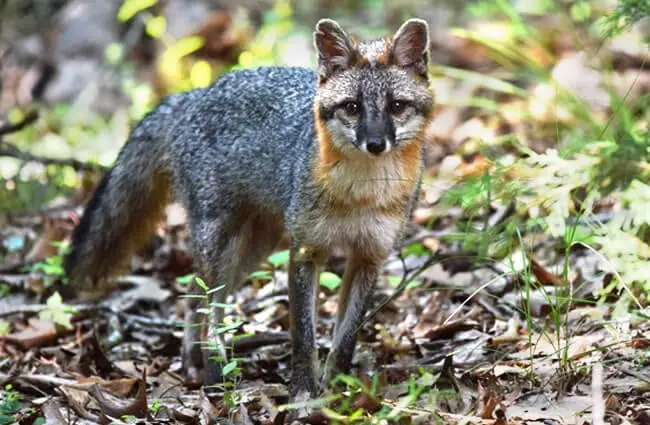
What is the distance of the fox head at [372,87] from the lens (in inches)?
219

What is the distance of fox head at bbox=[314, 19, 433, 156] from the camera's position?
5562 mm

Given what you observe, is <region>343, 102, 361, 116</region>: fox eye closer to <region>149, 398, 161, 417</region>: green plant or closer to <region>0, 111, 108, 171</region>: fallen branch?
<region>149, 398, 161, 417</region>: green plant

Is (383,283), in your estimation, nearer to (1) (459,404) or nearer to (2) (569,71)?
(1) (459,404)

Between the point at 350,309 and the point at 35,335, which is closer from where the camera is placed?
the point at 350,309

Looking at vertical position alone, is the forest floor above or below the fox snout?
below

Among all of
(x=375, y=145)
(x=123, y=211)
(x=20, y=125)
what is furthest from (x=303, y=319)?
(x=20, y=125)

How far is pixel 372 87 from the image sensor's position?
5660 millimetres

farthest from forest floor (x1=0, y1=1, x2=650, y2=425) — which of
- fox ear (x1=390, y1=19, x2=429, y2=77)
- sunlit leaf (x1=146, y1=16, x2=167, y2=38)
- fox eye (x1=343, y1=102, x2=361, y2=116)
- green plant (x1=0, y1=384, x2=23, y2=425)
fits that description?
sunlit leaf (x1=146, y1=16, x2=167, y2=38)

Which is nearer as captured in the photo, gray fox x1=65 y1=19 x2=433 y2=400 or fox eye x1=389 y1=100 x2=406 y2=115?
fox eye x1=389 y1=100 x2=406 y2=115

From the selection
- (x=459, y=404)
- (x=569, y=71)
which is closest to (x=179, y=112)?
(x=459, y=404)

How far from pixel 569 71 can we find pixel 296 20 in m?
4.42

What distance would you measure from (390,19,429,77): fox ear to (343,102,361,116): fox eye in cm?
37

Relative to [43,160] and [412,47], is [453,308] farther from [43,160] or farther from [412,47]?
[43,160]

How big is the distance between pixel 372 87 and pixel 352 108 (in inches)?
6.2
